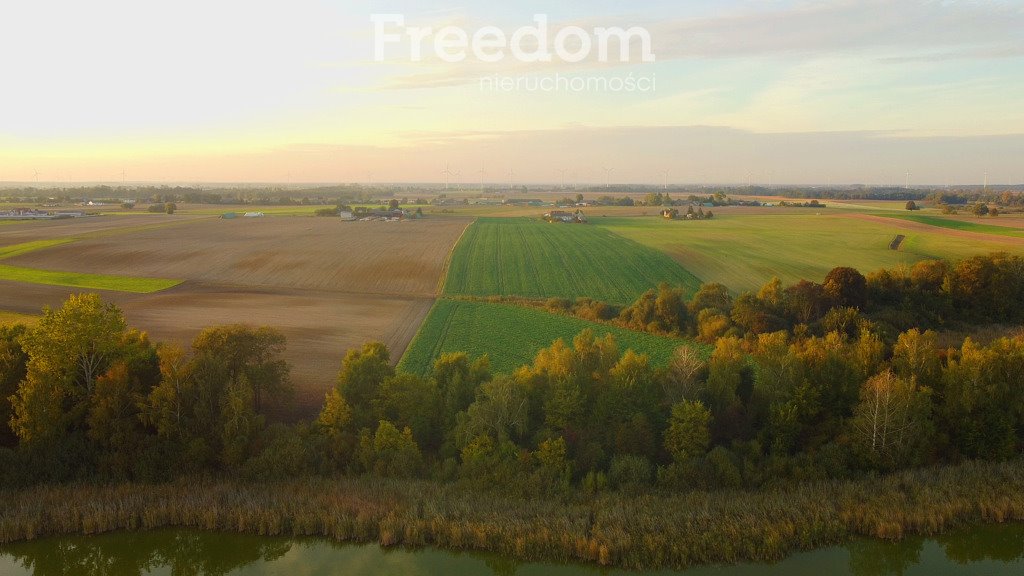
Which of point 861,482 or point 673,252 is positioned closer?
point 861,482

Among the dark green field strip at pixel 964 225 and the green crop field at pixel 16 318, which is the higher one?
the dark green field strip at pixel 964 225

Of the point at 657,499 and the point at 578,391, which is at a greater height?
the point at 578,391

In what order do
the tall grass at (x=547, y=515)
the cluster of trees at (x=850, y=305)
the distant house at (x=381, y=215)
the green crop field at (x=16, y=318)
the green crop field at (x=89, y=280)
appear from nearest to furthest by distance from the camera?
the tall grass at (x=547, y=515) < the cluster of trees at (x=850, y=305) < the green crop field at (x=16, y=318) < the green crop field at (x=89, y=280) < the distant house at (x=381, y=215)

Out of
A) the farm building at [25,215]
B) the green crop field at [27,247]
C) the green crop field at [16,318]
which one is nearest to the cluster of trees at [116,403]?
the green crop field at [16,318]

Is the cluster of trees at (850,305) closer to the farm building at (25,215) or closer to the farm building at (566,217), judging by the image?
the farm building at (566,217)

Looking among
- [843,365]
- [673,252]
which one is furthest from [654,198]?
[843,365]

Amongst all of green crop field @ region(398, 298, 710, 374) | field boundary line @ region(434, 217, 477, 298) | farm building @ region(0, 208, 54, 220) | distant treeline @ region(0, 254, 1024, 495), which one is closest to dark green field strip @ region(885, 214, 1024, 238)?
green crop field @ region(398, 298, 710, 374)

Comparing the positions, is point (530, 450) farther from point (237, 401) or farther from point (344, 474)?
point (237, 401)
